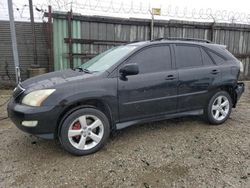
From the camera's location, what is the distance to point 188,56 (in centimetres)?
425

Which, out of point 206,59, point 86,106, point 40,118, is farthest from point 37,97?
point 206,59

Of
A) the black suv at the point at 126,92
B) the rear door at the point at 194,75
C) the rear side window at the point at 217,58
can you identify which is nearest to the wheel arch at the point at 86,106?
the black suv at the point at 126,92


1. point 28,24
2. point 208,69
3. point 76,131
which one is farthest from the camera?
point 28,24

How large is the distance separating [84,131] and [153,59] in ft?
5.32

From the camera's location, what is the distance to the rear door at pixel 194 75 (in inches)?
162

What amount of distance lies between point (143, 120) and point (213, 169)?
128cm

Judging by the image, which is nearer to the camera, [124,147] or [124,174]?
[124,174]

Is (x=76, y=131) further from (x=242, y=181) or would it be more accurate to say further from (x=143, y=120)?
(x=242, y=181)

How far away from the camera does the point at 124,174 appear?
115 inches

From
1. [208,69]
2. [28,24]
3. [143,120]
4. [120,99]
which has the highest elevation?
[28,24]

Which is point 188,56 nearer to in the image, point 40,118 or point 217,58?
point 217,58

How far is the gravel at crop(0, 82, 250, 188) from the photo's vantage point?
9.18 feet

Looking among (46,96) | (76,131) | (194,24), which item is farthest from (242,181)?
(194,24)

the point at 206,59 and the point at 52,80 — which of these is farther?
the point at 206,59
